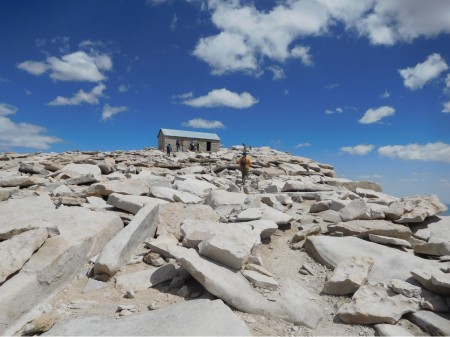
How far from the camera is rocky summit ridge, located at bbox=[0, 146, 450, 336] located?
3.68 m

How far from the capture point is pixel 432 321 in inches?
→ 148

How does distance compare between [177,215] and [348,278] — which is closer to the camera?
[348,278]

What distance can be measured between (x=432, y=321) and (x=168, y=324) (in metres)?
3.07

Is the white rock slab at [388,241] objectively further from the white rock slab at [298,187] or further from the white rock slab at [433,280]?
the white rock slab at [298,187]

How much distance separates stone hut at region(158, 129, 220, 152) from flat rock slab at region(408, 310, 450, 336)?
3737cm

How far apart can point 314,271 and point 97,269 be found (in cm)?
342

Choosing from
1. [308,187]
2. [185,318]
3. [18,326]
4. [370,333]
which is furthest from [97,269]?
[308,187]

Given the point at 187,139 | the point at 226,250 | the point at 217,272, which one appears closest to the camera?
the point at 217,272

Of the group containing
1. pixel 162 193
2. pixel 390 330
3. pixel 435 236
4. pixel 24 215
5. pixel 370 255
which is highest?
pixel 162 193

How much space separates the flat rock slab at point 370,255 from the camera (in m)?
4.92

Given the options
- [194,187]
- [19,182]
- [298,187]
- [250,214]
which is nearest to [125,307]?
[250,214]

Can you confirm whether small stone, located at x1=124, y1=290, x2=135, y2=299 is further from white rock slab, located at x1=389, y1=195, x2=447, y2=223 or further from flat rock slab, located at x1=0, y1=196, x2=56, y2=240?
white rock slab, located at x1=389, y1=195, x2=447, y2=223

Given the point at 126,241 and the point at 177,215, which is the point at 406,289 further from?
the point at 177,215

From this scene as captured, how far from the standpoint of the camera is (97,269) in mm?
4707
